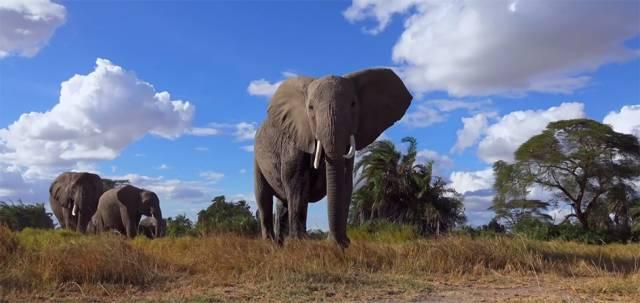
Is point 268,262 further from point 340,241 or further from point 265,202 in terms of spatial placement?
point 265,202

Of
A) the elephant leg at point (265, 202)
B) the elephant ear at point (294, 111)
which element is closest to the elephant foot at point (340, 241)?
the elephant ear at point (294, 111)

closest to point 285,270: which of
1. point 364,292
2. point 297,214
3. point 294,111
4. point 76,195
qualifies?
point 364,292

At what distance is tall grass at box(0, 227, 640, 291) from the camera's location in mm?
6480

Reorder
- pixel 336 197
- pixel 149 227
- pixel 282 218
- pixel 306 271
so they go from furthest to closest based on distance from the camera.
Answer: pixel 149 227, pixel 282 218, pixel 336 197, pixel 306 271

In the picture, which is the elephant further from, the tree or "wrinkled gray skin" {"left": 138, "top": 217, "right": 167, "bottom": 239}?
the tree

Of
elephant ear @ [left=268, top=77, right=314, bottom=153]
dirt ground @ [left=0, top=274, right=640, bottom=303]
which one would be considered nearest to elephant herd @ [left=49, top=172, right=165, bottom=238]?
elephant ear @ [left=268, top=77, right=314, bottom=153]

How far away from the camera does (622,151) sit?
101 feet

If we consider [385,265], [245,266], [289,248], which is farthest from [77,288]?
[385,265]

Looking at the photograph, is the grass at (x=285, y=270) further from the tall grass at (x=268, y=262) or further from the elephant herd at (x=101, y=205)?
the elephant herd at (x=101, y=205)

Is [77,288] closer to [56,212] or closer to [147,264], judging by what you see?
[147,264]

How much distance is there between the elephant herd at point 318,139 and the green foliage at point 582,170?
22877mm

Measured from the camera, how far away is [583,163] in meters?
30.7

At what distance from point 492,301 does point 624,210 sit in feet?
89.0

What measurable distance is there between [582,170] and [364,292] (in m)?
28.1
